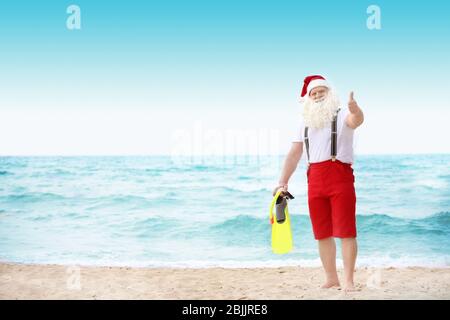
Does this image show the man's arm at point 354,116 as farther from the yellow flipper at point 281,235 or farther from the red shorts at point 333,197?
the yellow flipper at point 281,235

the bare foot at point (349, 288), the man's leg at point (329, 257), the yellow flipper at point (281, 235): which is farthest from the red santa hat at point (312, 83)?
the bare foot at point (349, 288)

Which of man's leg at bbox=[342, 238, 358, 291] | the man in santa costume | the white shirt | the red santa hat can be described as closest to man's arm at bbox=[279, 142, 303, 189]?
the man in santa costume

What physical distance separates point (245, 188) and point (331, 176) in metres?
13.5

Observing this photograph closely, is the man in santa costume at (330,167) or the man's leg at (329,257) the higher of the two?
the man in santa costume at (330,167)

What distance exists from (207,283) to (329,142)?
2.16 m

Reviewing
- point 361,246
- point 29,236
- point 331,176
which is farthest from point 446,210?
point 331,176

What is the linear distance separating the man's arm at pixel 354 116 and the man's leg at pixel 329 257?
2.90 ft

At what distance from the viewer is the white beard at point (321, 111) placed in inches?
158

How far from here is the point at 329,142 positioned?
13.1 ft

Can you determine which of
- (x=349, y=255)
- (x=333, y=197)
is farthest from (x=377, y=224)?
(x=333, y=197)

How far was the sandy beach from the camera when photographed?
4479 mm

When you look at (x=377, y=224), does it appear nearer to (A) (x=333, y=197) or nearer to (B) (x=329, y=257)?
(B) (x=329, y=257)

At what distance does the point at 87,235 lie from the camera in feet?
36.5

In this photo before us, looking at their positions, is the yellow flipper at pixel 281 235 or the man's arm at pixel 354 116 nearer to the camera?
the man's arm at pixel 354 116
